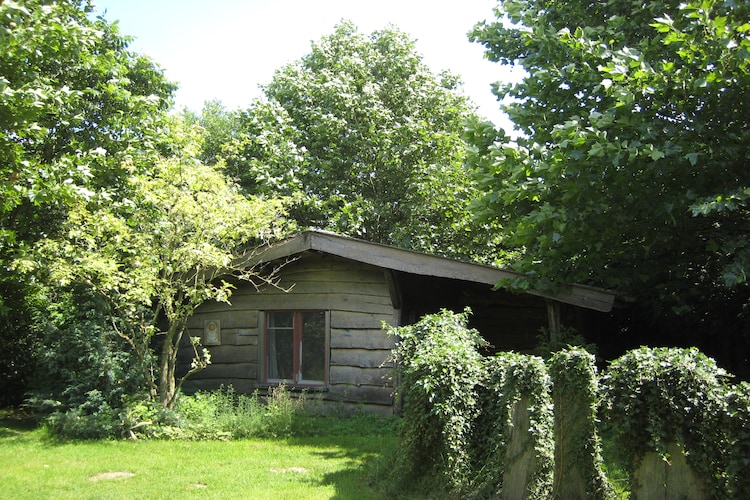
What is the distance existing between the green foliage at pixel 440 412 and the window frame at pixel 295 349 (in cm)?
474

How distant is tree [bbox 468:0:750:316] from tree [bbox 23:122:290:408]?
13.8ft

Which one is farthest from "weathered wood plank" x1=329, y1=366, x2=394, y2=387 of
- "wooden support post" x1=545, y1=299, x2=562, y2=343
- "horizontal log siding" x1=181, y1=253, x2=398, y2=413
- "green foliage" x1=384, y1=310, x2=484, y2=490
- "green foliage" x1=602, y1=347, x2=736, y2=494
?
"green foliage" x1=602, y1=347, x2=736, y2=494

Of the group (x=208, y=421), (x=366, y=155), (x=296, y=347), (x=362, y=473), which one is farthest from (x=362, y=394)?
(x=366, y=155)

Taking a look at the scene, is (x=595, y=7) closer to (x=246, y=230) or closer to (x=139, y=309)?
(x=246, y=230)

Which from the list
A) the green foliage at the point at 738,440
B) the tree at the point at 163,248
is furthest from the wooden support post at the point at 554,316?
the green foliage at the point at 738,440

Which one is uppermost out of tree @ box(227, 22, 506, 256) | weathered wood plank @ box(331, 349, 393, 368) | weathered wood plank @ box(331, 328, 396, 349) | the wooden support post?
tree @ box(227, 22, 506, 256)

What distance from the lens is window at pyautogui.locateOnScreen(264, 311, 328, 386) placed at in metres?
11.4

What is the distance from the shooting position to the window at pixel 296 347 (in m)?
11.4

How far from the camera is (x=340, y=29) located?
82.4 ft

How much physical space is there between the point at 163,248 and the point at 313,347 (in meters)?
3.23

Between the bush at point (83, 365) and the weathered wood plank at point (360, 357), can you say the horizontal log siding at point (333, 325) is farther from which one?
the bush at point (83, 365)

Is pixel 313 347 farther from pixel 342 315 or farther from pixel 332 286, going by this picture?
pixel 332 286

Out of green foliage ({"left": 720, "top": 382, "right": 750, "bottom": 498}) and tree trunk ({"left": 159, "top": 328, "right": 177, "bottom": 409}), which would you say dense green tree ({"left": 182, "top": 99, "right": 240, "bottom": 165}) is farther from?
green foliage ({"left": 720, "top": 382, "right": 750, "bottom": 498})

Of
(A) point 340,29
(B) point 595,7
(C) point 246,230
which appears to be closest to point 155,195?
(C) point 246,230
